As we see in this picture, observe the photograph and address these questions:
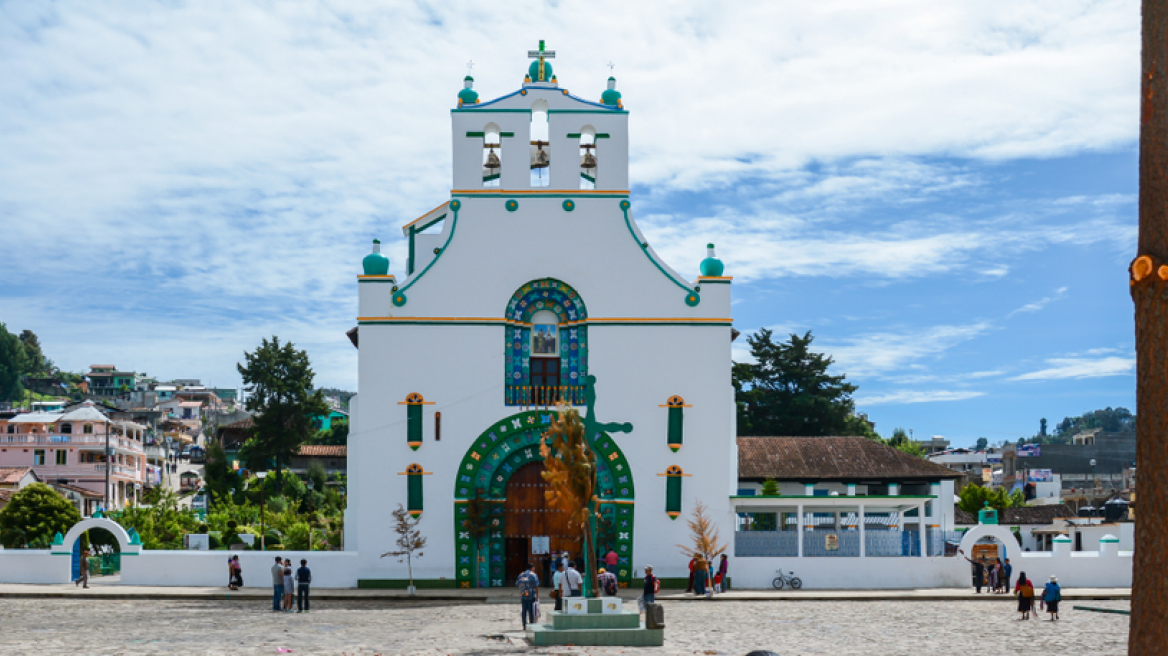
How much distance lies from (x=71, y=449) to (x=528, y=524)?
161 ft

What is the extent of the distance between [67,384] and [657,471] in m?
143

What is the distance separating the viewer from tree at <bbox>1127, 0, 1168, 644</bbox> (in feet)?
19.5

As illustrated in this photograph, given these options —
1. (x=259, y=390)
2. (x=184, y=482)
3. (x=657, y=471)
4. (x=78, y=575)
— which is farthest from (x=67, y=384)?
(x=657, y=471)

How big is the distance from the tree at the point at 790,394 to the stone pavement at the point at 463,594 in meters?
34.1

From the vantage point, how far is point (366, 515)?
3098 centimetres

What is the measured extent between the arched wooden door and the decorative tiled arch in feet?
8.03

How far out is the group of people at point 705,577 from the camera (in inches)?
1163

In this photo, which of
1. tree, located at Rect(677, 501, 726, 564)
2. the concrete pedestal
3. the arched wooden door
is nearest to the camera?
the concrete pedestal

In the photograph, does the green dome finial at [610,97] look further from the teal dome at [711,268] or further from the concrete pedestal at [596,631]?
the concrete pedestal at [596,631]

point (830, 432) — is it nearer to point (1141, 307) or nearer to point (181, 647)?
point (181, 647)

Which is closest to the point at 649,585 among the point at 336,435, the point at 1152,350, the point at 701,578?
the point at 701,578

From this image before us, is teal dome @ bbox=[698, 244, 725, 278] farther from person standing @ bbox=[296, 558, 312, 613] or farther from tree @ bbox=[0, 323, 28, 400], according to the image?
tree @ bbox=[0, 323, 28, 400]

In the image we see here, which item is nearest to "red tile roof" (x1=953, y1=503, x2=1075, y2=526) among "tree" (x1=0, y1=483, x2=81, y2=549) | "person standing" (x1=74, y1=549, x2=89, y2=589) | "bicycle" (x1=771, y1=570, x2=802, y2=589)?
"bicycle" (x1=771, y1=570, x2=802, y2=589)

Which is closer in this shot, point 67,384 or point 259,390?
point 259,390
